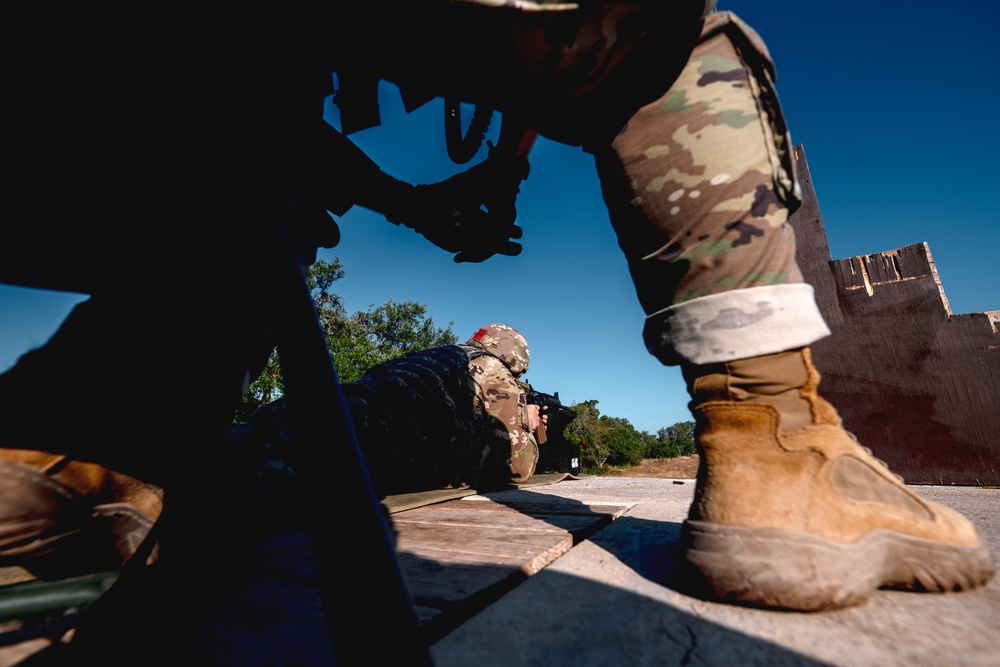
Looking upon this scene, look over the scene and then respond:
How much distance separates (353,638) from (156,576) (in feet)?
2.07

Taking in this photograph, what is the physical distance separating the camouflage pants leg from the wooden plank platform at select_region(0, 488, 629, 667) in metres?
0.58

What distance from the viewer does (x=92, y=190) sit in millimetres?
777

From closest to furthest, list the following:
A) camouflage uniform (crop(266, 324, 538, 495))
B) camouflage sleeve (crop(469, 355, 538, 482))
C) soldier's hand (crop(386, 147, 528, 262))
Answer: soldier's hand (crop(386, 147, 528, 262)) → camouflage uniform (crop(266, 324, 538, 495)) → camouflage sleeve (crop(469, 355, 538, 482))

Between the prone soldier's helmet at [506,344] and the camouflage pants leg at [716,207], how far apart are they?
3.83 meters

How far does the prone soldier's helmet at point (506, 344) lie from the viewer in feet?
15.6

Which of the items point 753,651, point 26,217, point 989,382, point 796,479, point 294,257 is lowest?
point 753,651

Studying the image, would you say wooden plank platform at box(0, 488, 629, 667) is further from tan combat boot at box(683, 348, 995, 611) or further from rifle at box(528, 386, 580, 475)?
rifle at box(528, 386, 580, 475)

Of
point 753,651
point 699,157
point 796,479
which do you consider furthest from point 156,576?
point 699,157

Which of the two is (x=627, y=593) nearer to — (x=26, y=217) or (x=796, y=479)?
(x=796, y=479)

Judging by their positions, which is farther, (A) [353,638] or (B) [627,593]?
(B) [627,593]

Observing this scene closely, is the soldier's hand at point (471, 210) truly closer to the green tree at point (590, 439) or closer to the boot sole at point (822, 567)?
the boot sole at point (822, 567)

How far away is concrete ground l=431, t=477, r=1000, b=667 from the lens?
0.52 metres

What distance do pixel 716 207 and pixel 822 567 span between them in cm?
63

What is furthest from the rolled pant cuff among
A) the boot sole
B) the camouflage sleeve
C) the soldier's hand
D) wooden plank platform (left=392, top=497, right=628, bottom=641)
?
the camouflage sleeve
